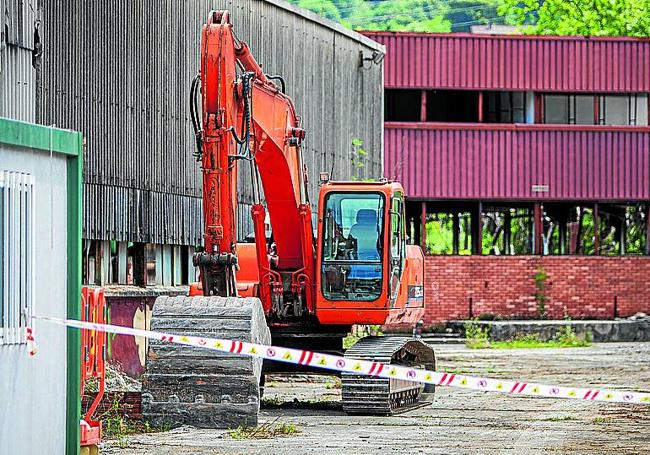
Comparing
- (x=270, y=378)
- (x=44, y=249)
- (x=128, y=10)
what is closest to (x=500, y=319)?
(x=270, y=378)

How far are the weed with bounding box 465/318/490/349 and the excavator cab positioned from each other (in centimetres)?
1863

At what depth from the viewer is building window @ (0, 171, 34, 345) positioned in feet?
33.3

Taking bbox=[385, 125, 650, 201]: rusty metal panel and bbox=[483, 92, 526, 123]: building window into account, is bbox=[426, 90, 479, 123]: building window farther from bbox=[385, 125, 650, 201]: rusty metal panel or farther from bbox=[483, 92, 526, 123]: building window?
bbox=[385, 125, 650, 201]: rusty metal panel

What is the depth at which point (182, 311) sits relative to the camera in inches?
627

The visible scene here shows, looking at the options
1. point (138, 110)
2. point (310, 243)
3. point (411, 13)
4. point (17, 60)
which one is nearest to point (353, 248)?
point (310, 243)

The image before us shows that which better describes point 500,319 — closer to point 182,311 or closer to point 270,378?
point 270,378

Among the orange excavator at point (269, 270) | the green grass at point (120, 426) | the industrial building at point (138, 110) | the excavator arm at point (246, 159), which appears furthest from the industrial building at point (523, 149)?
the green grass at point (120, 426)

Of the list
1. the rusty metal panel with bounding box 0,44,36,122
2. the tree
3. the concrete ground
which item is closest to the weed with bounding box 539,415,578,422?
the concrete ground

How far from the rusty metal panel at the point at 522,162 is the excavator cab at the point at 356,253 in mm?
23111

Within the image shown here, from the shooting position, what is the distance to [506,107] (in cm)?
4356

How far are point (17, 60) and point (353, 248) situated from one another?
4.76 m

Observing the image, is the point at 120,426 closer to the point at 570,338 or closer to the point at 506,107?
the point at 570,338

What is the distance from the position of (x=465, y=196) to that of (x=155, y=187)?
20.3 m

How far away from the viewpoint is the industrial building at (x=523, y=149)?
4253 cm
